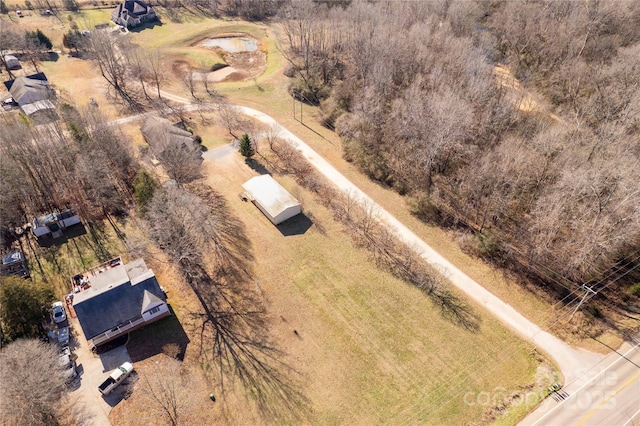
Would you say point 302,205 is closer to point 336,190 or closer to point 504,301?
point 336,190

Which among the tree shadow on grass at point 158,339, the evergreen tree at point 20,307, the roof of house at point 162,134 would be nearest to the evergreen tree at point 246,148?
the roof of house at point 162,134

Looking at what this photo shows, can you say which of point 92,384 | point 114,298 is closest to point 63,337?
point 114,298

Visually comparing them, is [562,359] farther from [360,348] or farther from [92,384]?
[92,384]

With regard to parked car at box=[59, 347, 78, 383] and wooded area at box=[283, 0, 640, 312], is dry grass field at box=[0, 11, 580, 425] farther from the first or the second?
wooded area at box=[283, 0, 640, 312]

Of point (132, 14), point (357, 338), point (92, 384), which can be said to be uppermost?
point (132, 14)

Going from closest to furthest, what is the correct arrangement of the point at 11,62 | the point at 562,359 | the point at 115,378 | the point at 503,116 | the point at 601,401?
1. the point at 115,378
2. the point at 601,401
3. the point at 562,359
4. the point at 503,116
5. the point at 11,62

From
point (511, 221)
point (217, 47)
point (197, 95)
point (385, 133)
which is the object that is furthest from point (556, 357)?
point (217, 47)
